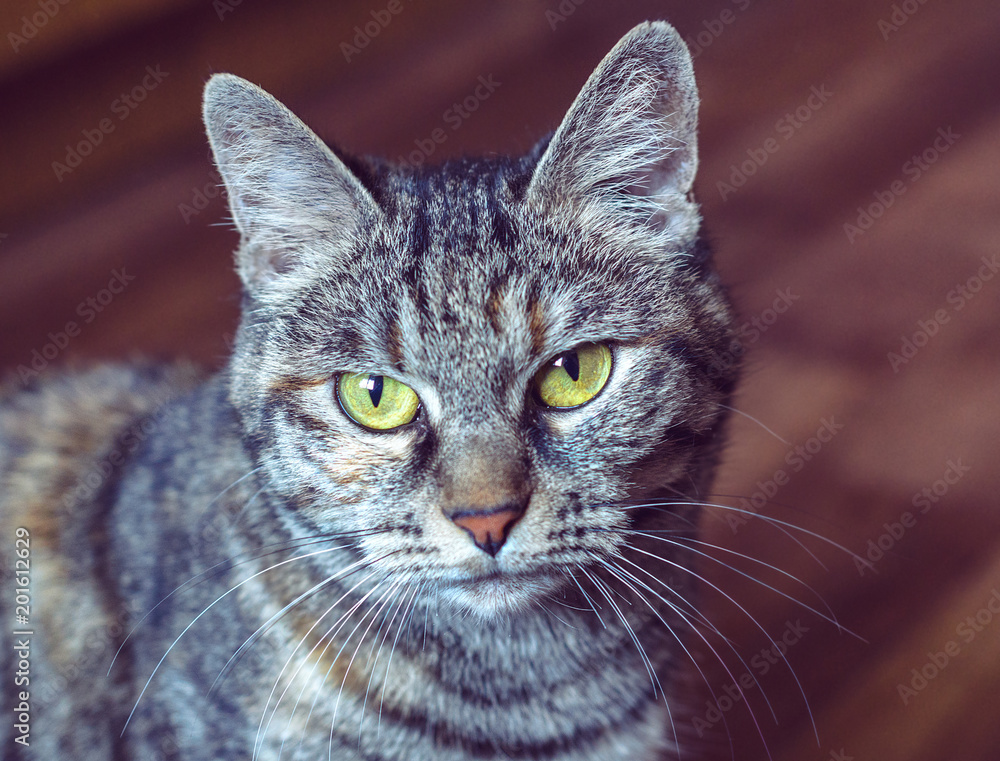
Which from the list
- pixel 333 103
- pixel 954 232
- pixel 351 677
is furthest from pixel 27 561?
pixel 954 232

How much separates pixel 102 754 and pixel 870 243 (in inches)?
59.2

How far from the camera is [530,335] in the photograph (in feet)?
2.73

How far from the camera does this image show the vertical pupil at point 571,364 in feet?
2.79
